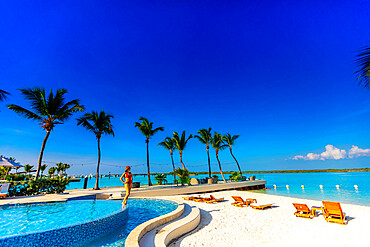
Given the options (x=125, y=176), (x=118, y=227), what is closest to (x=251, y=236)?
(x=118, y=227)

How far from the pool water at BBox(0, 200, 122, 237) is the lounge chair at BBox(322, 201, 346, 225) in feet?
31.0

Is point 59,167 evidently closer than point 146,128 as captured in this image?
No

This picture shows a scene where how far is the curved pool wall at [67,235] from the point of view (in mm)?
4867

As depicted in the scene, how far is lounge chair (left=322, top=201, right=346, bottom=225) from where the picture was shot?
7262mm

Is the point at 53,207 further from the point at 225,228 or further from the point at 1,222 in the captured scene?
the point at 225,228

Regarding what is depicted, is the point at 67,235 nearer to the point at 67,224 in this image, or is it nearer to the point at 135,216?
the point at 67,224

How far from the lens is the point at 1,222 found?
7398 mm

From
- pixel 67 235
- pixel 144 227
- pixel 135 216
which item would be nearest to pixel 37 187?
pixel 135 216

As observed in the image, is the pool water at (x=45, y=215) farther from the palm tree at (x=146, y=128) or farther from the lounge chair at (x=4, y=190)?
the palm tree at (x=146, y=128)

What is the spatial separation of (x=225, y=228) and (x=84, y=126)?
64.3 feet

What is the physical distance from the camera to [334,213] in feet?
24.7

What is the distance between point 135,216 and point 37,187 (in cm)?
1132

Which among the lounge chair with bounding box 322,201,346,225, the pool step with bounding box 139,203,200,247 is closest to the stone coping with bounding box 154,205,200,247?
the pool step with bounding box 139,203,200,247

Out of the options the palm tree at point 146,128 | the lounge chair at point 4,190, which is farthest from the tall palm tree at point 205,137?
the lounge chair at point 4,190
